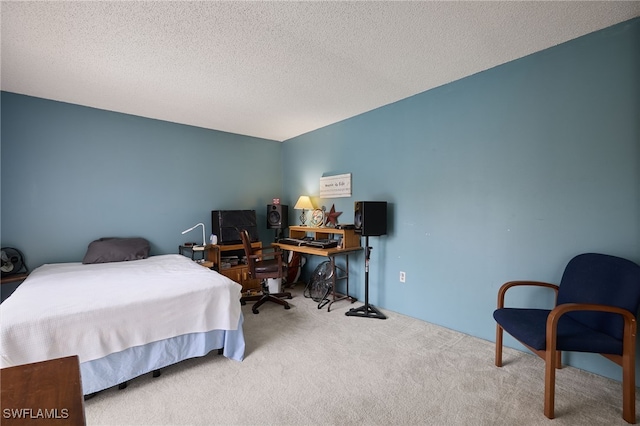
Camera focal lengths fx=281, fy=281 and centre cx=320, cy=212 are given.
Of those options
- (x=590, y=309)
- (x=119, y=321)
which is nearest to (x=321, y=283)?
(x=119, y=321)

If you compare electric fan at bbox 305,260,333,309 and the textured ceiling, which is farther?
electric fan at bbox 305,260,333,309

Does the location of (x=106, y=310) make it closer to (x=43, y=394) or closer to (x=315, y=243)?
(x=43, y=394)

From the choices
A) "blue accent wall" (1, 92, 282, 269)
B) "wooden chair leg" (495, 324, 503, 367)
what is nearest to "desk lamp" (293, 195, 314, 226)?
"blue accent wall" (1, 92, 282, 269)

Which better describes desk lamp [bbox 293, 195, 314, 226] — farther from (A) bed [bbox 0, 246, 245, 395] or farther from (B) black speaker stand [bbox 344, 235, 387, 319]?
(A) bed [bbox 0, 246, 245, 395]

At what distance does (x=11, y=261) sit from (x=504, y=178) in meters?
4.64

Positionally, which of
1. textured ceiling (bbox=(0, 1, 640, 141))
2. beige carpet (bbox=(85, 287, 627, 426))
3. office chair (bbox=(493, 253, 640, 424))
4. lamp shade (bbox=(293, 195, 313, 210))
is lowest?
beige carpet (bbox=(85, 287, 627, 426))

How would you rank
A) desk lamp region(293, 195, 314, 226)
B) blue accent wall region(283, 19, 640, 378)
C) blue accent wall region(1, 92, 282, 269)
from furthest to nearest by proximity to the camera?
1. desk lamp region(293, 195, 314, 226)
2. blue accent wall region(1, 92, 282, 269)
3. blue accent wall region(283, 19, 640, 378)

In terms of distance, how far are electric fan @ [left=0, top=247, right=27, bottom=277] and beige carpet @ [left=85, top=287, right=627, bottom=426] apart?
1.94 metres

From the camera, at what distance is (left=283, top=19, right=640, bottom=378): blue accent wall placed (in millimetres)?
1871

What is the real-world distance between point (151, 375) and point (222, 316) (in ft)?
1.96

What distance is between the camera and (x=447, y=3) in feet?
5.31

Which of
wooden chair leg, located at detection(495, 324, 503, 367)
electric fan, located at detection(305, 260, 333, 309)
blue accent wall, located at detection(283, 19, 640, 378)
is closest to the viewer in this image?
blue accent wall, located at detection(283, 19, 640, 378)

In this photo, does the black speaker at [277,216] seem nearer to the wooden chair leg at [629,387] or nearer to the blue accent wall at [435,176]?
the blue accent wall at [435,176]

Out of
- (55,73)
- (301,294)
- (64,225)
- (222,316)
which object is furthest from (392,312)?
(55,73)
